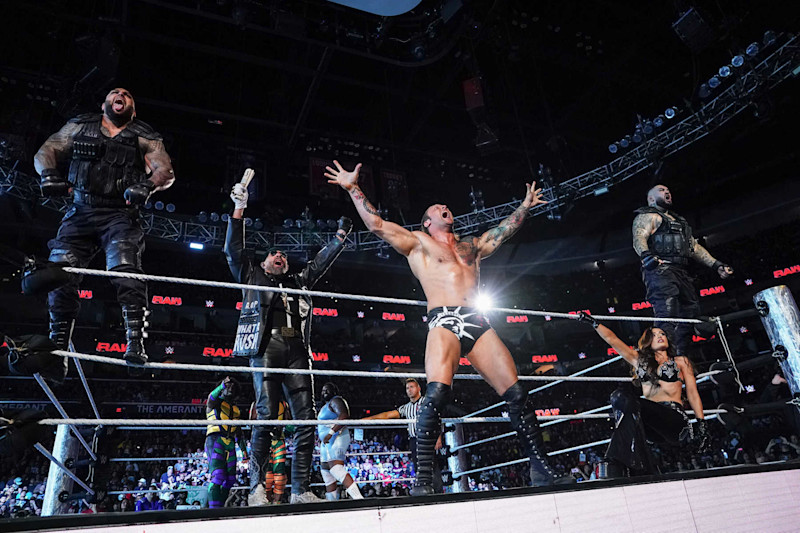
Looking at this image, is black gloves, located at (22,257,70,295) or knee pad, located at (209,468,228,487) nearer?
black gloves, located at (22,257,70,295)

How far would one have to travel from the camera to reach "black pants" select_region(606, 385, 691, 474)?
288cm

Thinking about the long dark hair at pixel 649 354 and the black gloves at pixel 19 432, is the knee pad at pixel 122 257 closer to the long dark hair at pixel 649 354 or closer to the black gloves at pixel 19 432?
the black gloves at pixel 19 432

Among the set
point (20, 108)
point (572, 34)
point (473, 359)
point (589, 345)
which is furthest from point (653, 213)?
point (589, 345)

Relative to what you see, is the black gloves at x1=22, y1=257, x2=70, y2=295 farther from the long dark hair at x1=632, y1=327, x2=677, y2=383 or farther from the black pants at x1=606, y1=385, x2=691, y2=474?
the long dark hair at x1=632, y1=327, x2=677, y2=383

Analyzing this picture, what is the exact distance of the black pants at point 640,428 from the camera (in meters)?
2.88

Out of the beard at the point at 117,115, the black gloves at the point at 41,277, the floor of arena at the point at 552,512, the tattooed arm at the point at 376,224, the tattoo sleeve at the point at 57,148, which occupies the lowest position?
the floor of arena at the point at 552,512

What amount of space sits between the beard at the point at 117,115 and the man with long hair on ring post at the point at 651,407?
122 inches

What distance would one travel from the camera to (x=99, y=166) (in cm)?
283

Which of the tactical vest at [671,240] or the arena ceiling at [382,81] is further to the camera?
the arena ceiling at [382,81]

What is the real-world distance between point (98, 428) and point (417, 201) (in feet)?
46.3

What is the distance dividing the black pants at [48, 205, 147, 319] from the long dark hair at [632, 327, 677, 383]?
343 centimetres

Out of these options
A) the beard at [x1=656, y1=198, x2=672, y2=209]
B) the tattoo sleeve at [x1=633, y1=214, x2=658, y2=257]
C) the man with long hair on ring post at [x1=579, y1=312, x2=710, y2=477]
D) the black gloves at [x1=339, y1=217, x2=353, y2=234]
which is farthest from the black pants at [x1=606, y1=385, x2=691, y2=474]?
the black gloves at [x1=339, y1=217, x2=353, y2=234]

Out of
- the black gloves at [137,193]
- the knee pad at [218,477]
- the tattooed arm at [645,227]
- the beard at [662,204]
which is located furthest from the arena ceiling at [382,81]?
the knee pad at [218,477]

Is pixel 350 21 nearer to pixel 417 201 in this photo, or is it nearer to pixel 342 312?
pixel 417 201
